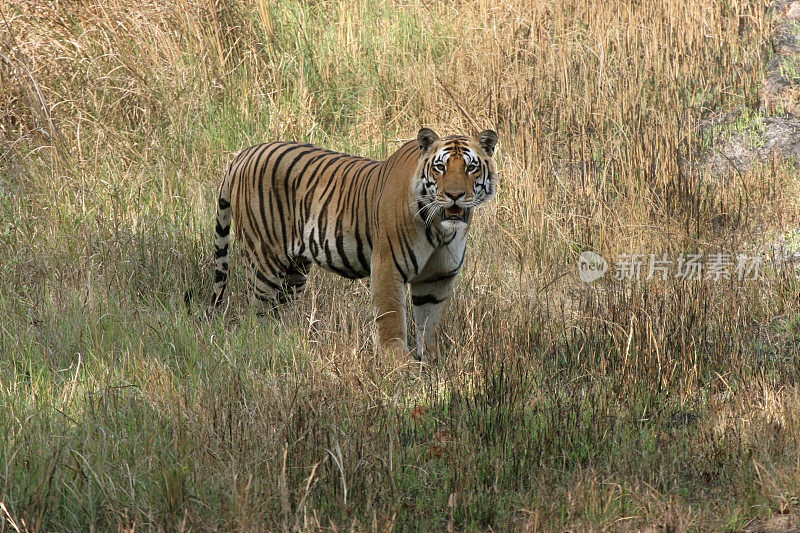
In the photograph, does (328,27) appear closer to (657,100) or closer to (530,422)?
(657,100)

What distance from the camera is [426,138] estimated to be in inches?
176

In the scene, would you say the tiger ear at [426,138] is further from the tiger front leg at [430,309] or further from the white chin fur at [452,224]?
the tiger front leg at [430,309]

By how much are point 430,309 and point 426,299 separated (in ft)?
0.19

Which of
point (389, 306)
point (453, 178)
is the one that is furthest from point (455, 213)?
point (389, 306)

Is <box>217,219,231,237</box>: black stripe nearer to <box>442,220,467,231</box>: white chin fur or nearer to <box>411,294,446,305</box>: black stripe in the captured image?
<box>411,294,446,305</box>: black stripe

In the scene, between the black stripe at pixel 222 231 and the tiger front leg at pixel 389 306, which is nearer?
the tiger front leg at pixel 389 306

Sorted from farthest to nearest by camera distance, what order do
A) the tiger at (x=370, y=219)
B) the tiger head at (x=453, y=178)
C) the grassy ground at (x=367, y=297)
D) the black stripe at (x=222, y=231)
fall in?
the black stripe at (x=222, y=231)
the tiger at (x=370, y=219)
the tiger head at (x=453, y=178)
the grassy ground at (x=367, y=297)

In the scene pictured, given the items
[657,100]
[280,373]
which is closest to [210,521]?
[280,373]

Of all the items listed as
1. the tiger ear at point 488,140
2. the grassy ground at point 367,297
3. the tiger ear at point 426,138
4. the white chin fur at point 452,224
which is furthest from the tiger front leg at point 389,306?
the tiger ear at point 488,140

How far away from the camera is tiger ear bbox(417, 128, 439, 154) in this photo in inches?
175

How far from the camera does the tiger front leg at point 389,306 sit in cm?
453

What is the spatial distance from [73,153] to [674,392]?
474 centimetres

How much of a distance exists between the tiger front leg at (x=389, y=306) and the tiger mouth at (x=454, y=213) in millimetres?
396

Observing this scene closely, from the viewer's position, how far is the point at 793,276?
17.2 ft
